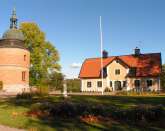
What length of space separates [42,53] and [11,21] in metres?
8.02

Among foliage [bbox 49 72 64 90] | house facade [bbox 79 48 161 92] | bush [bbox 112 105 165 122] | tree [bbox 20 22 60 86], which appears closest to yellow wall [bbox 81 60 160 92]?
A: house facade [bbox 79 48 161 92]

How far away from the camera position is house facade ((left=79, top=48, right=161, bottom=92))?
51.7 m

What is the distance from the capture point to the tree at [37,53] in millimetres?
53312

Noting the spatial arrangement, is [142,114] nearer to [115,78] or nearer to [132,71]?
[132,71]

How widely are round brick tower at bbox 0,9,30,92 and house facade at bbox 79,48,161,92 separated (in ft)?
45.3

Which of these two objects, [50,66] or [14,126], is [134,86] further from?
[14,126]

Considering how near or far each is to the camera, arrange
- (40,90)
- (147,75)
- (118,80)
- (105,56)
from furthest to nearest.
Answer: (105,56), (118,80), (147,75), (40,90)

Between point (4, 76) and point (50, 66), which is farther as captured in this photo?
point (50, 66)

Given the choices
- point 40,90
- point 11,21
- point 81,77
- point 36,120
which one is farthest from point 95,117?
point 81,77

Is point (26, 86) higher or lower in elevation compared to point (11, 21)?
lower

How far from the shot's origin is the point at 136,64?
54281mm

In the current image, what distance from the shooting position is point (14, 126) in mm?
12961

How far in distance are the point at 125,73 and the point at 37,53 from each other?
1607 centimetres

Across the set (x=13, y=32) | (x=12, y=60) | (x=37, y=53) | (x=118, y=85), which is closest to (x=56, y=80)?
(x=37, y=53)
